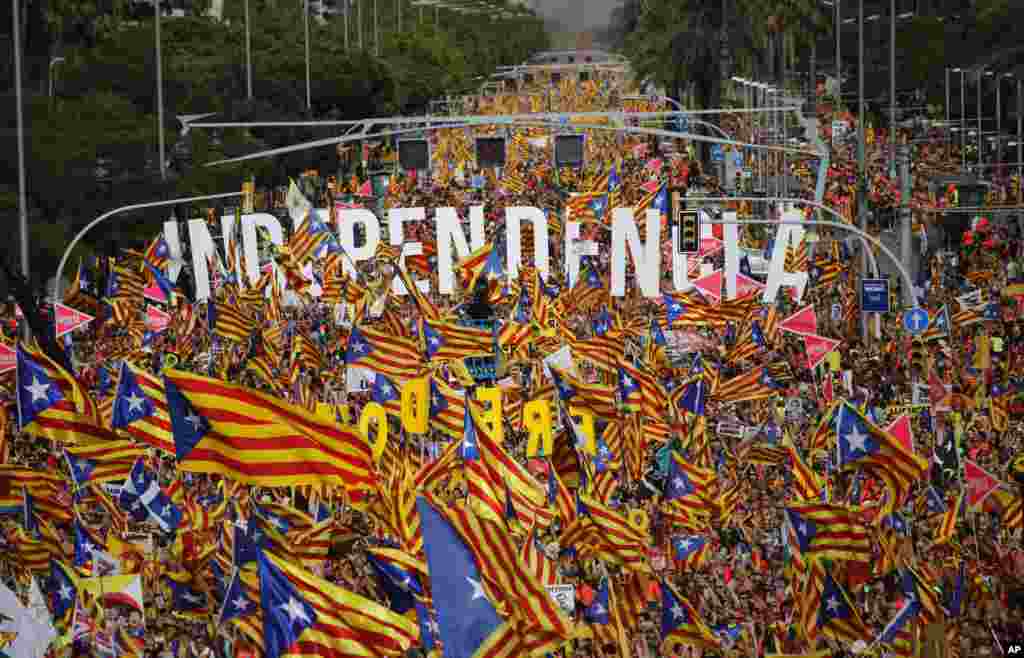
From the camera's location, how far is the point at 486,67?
625 feet

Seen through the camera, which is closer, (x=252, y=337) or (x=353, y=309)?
(x=252, y=337)

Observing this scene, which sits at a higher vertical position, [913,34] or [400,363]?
[913,34]

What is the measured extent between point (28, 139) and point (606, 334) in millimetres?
32797

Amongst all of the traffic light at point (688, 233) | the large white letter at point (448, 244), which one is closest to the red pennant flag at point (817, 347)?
the traffic light at point (688, 233)

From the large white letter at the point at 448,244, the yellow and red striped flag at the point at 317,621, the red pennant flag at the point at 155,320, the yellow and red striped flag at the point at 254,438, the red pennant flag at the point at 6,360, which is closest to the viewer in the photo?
the yellow and red striped flag at the point at 317,621

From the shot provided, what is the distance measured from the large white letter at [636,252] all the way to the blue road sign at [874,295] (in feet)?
27.8

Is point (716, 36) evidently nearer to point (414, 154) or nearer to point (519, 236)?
point (414, 154)

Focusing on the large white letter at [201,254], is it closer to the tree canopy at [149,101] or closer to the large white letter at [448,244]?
the tree canopy at [149,101]

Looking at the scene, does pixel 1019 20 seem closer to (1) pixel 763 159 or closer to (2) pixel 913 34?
(2) pixel 913 34

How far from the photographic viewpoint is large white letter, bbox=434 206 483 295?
48.8 m

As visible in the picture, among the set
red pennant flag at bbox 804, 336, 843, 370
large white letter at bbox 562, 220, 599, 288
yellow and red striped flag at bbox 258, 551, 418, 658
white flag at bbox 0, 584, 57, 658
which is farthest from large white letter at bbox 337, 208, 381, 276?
yellow and red striped flag at bbox 258, 551, 418, 658

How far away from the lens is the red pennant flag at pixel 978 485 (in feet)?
65.9

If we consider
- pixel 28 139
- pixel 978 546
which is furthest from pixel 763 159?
pixel 978 546

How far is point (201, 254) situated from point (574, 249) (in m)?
7.85
